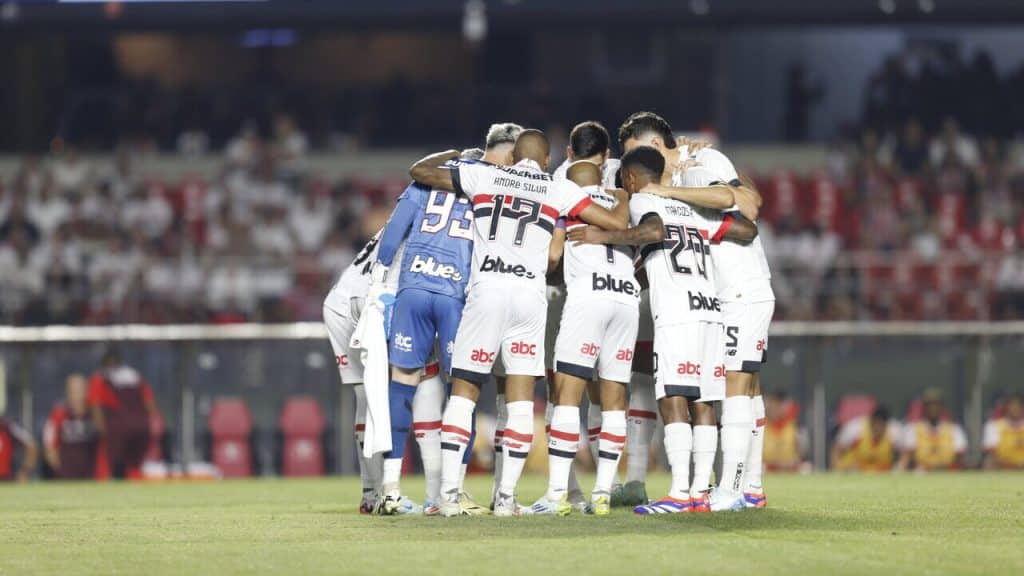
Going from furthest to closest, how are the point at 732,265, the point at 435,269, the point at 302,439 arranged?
1. the point at 302,439
2. the point at 732,265
3. the point at 435,269

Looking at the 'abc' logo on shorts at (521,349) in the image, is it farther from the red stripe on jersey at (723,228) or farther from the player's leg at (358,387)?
the red stripe on jersey at (723,228)

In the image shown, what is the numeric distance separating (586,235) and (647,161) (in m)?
0.64

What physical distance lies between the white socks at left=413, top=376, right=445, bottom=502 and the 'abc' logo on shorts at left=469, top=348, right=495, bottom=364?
2.08ft

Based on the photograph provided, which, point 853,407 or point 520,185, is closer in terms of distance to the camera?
point 520,185

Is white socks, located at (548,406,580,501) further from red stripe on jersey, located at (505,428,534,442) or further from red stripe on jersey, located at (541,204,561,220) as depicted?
red stripe on jersey, located at (541,204,561,220)

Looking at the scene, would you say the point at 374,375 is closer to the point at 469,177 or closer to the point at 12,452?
the point at 469,177

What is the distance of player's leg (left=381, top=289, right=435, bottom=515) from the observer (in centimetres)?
975

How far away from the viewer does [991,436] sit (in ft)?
62.0

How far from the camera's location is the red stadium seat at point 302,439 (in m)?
19.8

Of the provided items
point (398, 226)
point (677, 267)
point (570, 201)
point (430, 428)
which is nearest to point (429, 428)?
point (430, 428)

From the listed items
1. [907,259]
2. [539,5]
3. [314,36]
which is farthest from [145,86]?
[907,259]

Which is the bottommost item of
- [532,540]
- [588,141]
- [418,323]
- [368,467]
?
[532,540]

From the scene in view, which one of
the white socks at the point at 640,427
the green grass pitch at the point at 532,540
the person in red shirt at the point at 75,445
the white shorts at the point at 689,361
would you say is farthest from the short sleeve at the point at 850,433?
the white shorts at the point at 689,361

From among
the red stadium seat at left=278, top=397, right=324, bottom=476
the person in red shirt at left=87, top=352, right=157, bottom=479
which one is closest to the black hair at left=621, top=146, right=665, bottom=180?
the red stadium seat at left=278, top=397, right=324, bottom=476
